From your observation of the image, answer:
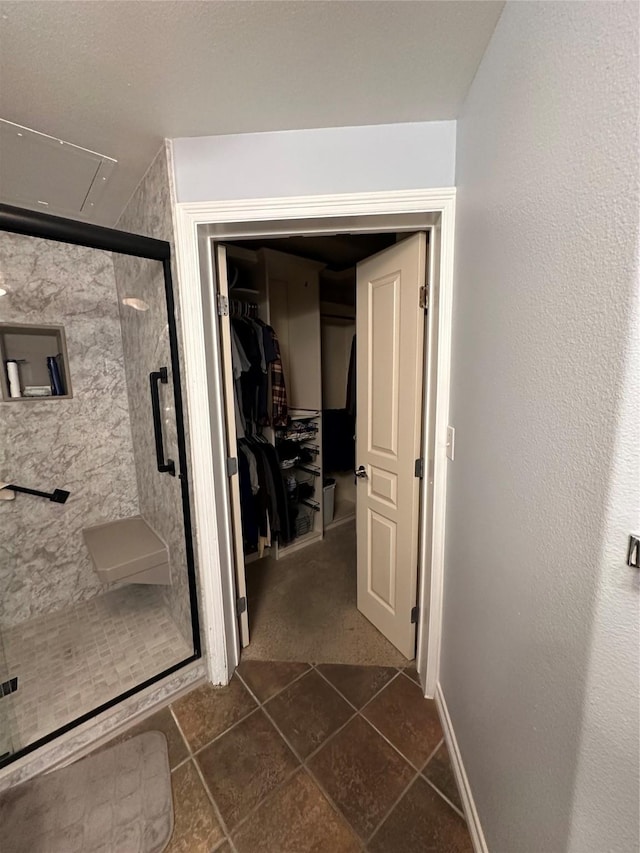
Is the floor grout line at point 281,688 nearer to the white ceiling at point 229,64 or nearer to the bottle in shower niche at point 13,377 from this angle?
the bottle in shower niche at point 13,377

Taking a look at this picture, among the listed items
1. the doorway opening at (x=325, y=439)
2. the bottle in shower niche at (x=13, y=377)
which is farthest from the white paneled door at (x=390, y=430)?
the bottle in shower niche at (x=13, y=377)

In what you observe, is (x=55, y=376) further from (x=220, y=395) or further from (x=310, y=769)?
(x=310, y=769)

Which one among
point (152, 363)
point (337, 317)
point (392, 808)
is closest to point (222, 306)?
point (152, 363)

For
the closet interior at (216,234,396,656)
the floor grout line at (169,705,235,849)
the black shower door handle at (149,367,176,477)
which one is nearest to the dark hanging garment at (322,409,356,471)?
the closet interior at (216,234,396,656)

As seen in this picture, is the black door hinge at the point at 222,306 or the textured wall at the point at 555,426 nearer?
the textured wall at the point at 555,426

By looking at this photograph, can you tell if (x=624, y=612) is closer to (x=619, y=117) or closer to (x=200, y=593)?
(x=619, y=117)

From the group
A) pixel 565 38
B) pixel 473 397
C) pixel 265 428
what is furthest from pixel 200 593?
pixel 565 38

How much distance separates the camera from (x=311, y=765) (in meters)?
1.23

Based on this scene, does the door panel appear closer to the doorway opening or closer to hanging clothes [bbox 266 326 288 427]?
the doorway opening

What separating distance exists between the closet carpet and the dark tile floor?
9 centimetres

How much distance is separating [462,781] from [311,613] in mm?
1060

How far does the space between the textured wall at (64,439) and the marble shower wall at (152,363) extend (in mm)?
111

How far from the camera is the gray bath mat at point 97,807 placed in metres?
1.03

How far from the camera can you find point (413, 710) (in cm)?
142
